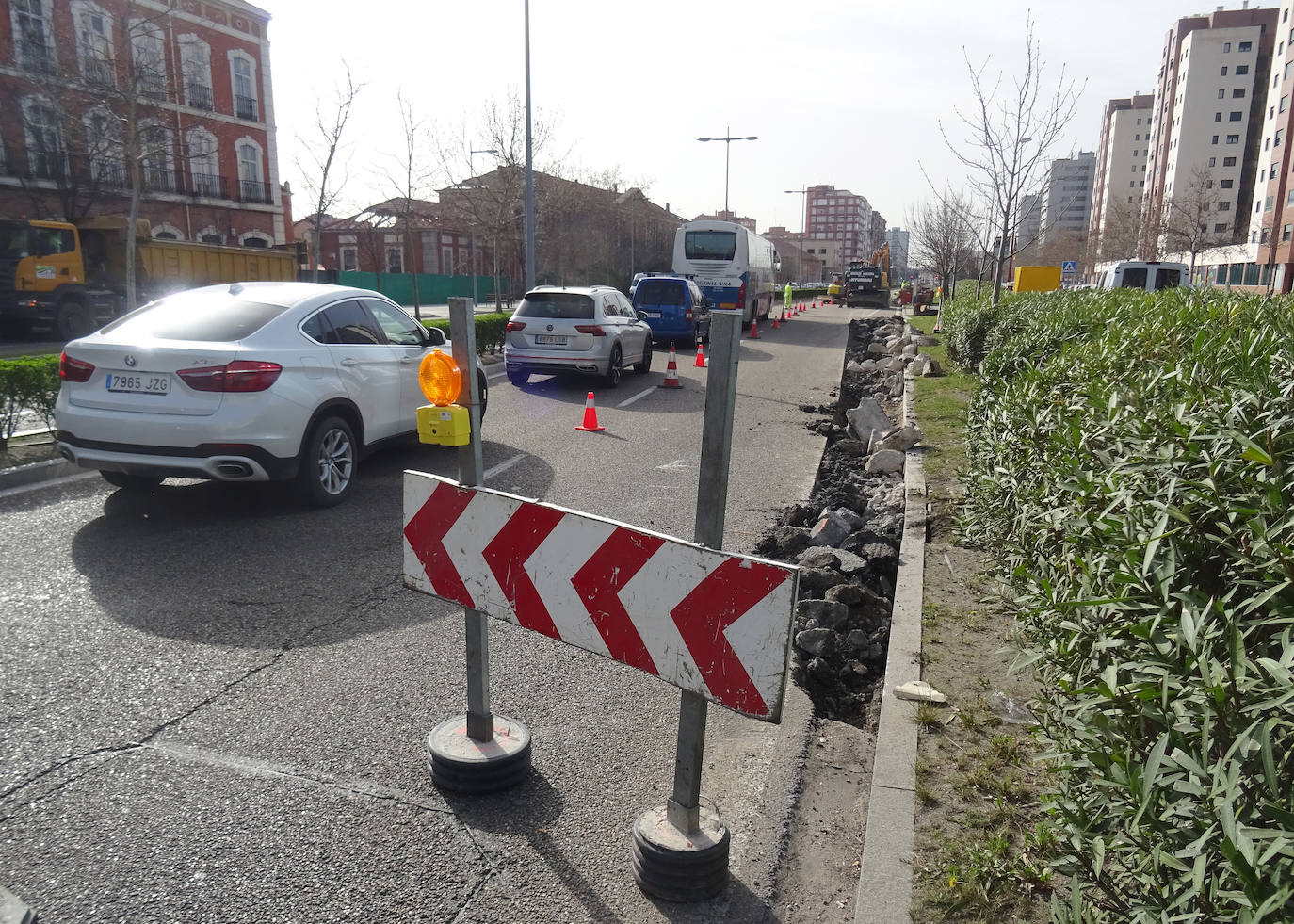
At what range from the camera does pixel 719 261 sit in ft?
94.9

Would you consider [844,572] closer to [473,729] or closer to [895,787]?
[895,787]

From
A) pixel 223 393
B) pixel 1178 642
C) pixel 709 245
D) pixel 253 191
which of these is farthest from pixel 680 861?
pixel 253 191

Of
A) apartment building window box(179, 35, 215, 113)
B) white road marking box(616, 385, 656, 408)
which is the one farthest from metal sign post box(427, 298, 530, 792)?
apartment building window box(179, 35, 215, 113)

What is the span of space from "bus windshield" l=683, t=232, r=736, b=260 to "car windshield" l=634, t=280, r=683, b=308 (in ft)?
20.0

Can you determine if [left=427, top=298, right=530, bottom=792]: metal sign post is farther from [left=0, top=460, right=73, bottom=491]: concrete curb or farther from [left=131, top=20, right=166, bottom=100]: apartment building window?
[left=131, top=20, right=166, bottom=100]: apartment building window

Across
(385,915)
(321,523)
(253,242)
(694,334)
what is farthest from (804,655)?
(253,242)

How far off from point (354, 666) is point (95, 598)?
71.9 inches

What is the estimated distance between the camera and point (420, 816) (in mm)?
3191

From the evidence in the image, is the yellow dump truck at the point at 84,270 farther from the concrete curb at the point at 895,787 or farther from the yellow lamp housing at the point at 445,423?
the concrete curb at the point at 895,787

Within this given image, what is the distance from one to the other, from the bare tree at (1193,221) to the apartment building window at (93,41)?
1545 inches

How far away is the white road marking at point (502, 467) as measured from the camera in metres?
8.26

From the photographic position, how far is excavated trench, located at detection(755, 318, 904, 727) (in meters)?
4.48

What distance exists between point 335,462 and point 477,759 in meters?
4.41

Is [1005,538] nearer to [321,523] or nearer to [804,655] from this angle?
[804,655]
